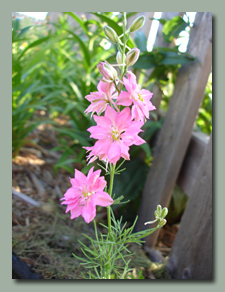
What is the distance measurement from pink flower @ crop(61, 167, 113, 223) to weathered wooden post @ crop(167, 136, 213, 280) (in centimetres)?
50

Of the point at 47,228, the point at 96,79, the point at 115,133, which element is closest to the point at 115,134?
the point at 115,133

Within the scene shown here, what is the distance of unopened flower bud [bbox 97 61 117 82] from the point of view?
648 mm

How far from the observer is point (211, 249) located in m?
1.05

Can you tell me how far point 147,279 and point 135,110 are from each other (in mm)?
603

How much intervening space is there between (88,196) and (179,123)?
65 cm

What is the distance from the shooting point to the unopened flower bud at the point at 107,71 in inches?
25.5

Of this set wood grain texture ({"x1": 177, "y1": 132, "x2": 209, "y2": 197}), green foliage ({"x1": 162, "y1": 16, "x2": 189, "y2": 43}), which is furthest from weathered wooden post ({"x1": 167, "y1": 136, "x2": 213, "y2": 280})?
green foliage ({"x1": 162, "y1": 16, "x2": 189, "y2": 43})

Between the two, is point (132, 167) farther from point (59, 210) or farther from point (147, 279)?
point (147, 279)

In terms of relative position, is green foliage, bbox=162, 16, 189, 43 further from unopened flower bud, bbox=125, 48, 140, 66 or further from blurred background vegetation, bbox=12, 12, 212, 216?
unopened flower bud, bbox=125, 48, 140, 66

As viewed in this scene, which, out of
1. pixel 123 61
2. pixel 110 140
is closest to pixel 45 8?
pixel 123 61

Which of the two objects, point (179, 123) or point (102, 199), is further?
point (179, 123)

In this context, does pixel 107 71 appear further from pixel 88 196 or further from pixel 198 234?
pixel 198 234

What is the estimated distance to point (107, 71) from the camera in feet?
2.14

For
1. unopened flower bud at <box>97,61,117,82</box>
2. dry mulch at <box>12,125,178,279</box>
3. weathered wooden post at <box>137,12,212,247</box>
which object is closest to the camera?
unopened flower bud at <box>97,61,117,82</box>
